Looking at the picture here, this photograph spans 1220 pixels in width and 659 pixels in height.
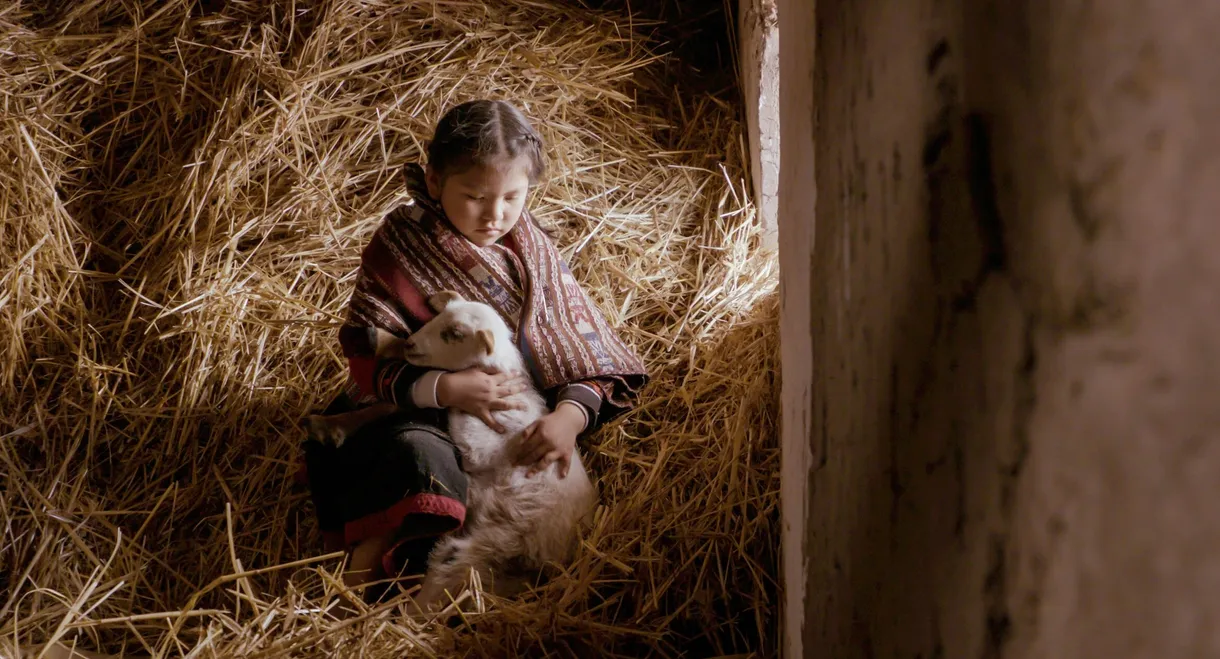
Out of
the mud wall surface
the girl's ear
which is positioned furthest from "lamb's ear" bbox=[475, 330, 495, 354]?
the mud wall surface

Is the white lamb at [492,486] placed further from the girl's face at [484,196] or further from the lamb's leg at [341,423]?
the girl's face at [484,196]

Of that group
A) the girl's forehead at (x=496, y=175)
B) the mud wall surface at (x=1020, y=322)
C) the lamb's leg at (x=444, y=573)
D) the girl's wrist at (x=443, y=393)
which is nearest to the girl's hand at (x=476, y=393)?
the girl's wrist at (x=443, y=393)

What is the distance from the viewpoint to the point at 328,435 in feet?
5.68

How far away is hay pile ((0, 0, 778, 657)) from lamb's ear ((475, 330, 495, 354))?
0.37m

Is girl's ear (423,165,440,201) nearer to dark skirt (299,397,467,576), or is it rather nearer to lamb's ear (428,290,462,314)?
lamb's ear (428,290,462,314)

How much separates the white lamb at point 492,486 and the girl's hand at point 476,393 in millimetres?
15

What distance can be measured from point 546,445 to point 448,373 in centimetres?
23

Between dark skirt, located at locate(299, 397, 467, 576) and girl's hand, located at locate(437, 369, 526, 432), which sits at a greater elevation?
girl's hand, located at locate(437, 369, 526, 432)

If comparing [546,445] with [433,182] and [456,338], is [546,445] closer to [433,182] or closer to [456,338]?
[456,338]

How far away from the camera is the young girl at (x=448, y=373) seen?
158cm

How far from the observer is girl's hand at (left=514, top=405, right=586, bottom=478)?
1594mm

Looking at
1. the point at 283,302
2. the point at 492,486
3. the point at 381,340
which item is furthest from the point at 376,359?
the point at 283,302

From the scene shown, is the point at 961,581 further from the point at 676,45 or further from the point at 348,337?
the point at 676,45

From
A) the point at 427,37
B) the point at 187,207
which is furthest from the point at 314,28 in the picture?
the point at 187,207
